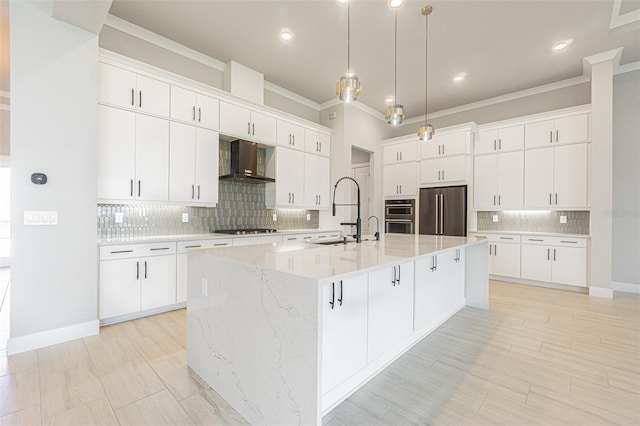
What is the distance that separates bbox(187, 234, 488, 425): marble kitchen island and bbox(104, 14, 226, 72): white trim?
3.15m

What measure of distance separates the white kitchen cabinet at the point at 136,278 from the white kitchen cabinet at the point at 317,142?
2.92m

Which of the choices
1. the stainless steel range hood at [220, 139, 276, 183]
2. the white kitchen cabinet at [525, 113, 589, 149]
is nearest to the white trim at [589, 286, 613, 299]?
the white kitchen cabinet at [525, 113, 589, 149]

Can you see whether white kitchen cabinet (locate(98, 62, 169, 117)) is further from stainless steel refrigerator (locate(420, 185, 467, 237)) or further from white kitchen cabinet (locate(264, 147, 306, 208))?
stainless steel refrigerator (locate(420, 185, 467, 237))

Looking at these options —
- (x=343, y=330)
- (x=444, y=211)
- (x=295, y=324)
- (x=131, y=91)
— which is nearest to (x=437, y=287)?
(x=343, y=330)

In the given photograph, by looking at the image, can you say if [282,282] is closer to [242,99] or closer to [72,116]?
[72,116]

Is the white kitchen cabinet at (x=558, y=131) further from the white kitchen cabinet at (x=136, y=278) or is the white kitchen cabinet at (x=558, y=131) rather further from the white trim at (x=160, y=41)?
the white kitchen cabinet at (x=136, y=278)

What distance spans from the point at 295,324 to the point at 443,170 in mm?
5056

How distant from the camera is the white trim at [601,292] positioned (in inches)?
157

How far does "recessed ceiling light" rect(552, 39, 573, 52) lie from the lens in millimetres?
3678

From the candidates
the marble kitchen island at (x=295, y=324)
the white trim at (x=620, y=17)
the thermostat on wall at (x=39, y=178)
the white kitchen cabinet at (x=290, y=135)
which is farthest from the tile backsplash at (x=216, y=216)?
the white trim at (x=620, y=17)

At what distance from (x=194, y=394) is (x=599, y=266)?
5354 mm

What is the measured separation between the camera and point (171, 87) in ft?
11.4

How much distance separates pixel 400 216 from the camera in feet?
19.9

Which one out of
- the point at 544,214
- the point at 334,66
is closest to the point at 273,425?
the point at 334,66
